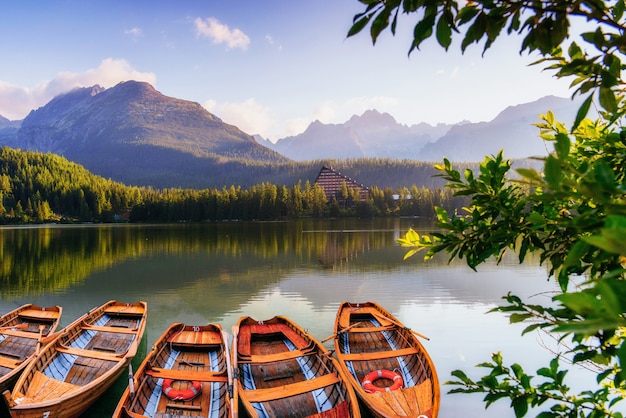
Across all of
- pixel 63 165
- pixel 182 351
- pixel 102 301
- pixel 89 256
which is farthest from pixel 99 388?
pixel 63 165

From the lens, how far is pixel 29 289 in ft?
86.4

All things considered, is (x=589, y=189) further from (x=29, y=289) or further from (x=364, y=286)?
(x=29, y=289)

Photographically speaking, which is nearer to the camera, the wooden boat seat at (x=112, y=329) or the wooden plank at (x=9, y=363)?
the wooden plank at (x=9, y=363)

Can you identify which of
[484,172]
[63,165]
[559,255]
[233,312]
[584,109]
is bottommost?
[233,312]

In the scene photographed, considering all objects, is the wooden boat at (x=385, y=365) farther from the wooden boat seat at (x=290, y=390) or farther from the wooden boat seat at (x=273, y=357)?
the wooden boat seat at (x=273, y=357)

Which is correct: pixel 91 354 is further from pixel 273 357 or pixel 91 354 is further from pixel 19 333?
pixel 273 357

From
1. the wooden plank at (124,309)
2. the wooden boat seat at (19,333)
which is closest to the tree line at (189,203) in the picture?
the wooden plank at (124,309)

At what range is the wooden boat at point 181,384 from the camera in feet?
27.6

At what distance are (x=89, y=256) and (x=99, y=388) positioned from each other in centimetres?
3694

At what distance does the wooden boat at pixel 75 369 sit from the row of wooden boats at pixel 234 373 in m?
0.03

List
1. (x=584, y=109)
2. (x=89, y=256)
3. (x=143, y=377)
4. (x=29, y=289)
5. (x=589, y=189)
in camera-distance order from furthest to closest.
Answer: (x=89, y=256), (x=29, y=289), (x=143, y=377), (x=584, y=109), (x=589, y=189)

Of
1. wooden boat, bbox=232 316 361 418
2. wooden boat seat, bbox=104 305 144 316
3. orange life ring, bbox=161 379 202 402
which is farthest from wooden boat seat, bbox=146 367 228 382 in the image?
wooden boat seat, bbox=104 305 144 316

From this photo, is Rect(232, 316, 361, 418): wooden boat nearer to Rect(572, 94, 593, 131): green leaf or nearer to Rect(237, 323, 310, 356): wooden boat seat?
Rect(237, 323, 310, 356): wooden boat seat

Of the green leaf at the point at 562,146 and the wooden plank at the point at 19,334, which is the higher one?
the green leaf at the point at 562,146
